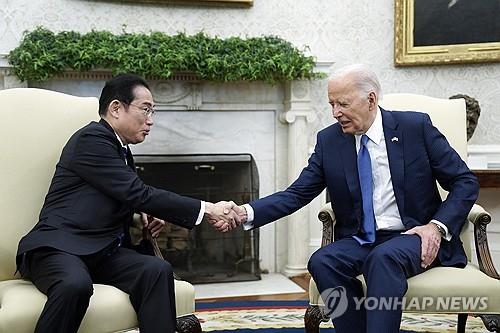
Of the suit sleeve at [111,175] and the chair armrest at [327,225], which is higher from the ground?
the suit sleeve at [111,175]

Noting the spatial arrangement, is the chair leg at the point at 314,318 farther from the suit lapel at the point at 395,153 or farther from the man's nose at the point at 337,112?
the man's nose at the point at 337,112

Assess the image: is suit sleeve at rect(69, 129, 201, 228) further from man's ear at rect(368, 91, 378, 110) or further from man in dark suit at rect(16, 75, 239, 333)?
man's ear at rect(368, 91, 378, 110)

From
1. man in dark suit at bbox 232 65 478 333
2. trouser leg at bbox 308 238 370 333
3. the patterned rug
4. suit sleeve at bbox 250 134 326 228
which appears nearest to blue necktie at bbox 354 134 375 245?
man in dark suit at bbox 232 65 478 333

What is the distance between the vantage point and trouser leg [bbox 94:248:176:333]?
2379mm

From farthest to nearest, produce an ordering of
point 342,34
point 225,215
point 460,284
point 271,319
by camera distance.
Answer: point 342,34
point 271,319
point 225,215
point 460,284

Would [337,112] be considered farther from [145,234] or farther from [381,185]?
[145,234]

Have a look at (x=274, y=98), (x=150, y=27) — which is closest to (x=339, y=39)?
(x=274, y=98)

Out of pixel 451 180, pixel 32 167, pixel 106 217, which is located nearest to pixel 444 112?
pixel 451 180

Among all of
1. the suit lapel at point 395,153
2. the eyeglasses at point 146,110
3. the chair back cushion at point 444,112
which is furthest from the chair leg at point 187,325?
the chair back cushion at point 444,112

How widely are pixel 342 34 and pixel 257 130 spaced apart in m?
1.03

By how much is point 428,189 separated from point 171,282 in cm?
117

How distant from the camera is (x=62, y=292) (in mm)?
2223

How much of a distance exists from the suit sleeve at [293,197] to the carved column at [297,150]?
191cm

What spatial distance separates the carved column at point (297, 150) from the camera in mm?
Answer: 4953
